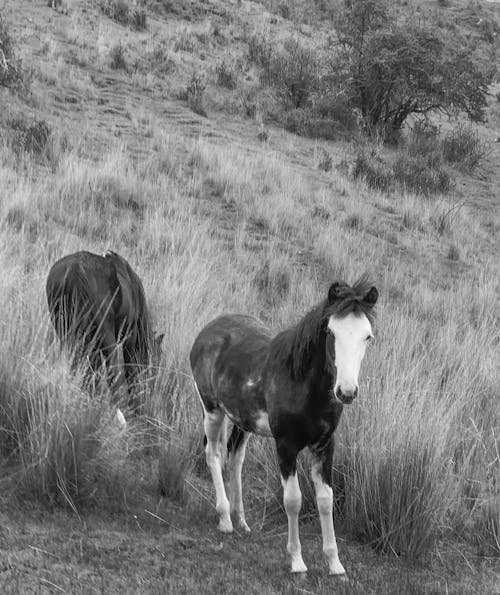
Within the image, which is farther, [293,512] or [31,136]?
[31,136]

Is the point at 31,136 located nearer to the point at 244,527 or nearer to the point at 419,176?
the point at 419,176

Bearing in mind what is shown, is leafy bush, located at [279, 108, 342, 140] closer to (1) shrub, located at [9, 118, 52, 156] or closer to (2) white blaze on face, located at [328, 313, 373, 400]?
(1) shrub, located at [9, 118, 52, 156]

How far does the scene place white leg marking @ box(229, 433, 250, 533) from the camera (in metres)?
4.94

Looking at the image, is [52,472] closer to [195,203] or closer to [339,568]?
[339,568]

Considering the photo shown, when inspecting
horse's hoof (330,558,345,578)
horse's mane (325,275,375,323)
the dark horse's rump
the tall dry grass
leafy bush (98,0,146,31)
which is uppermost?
leafy bush (98,0,146,31)

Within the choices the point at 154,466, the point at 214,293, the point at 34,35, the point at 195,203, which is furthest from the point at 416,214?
the point at 154,466

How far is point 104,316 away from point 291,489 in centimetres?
248

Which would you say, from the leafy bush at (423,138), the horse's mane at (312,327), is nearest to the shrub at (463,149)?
the leafy bush at (423,138)

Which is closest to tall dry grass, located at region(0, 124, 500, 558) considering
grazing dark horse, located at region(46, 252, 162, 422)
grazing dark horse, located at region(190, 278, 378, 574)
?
grazing dark horse, located at region(46, 252, 162, 422)

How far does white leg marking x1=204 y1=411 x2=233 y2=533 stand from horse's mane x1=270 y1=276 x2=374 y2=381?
800 mm

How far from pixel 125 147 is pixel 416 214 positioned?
5.36 metres

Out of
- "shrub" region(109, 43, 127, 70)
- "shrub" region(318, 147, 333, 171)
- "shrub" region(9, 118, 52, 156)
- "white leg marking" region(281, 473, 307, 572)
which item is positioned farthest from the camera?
"shrub" region(109, 43, 127, 70)

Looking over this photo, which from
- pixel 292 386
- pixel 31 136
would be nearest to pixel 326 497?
pixel 292 386

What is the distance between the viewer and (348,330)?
147 inches
